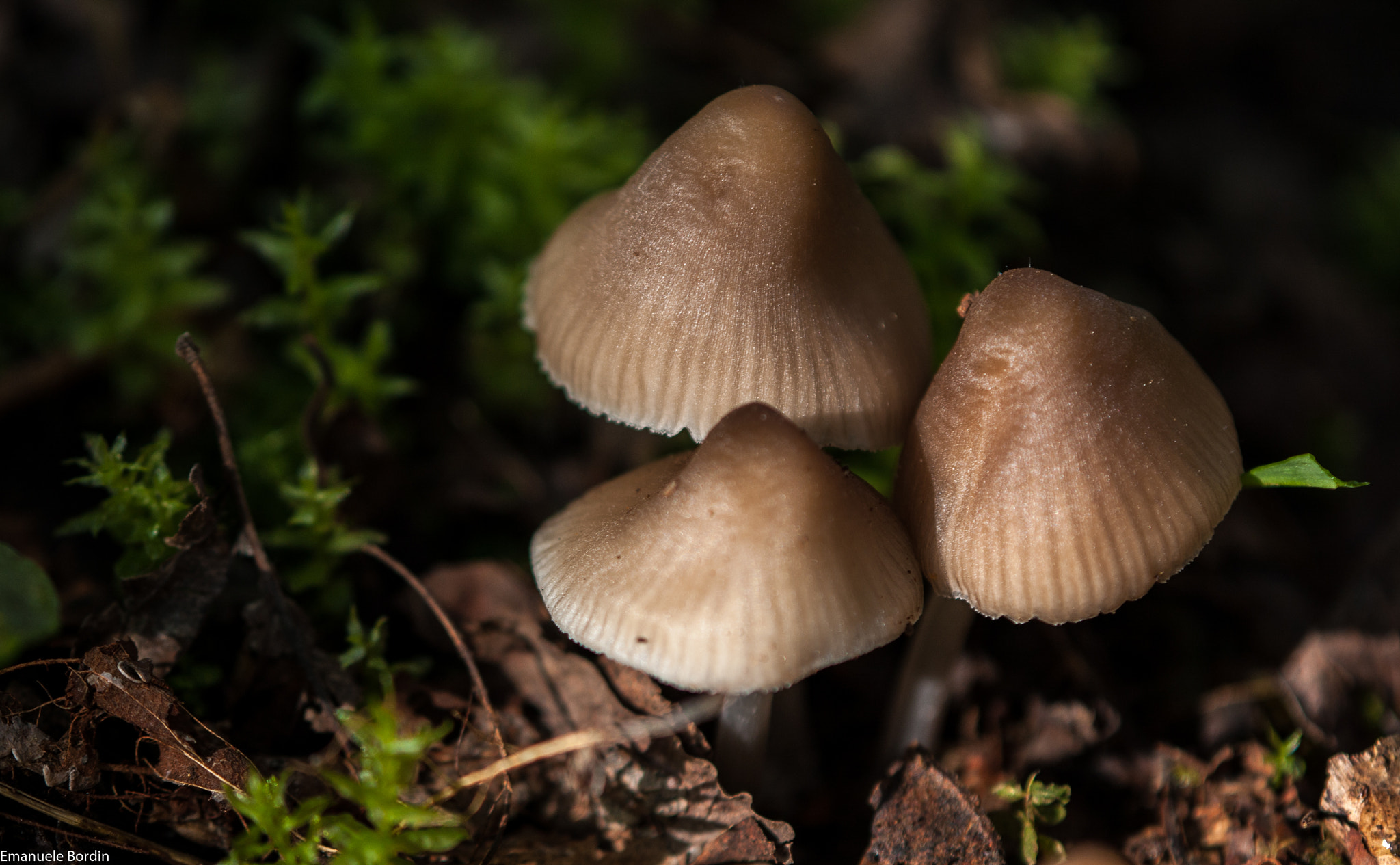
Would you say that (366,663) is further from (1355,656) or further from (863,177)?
(1355,656)

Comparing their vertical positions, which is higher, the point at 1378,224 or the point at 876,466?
the point at 1378,224

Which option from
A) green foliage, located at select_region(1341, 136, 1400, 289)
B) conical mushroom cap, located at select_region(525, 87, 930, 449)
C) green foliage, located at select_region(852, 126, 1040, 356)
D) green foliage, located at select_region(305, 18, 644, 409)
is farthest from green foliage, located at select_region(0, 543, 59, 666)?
green foliage, located at select_region(1341, 136, 1400, 289)

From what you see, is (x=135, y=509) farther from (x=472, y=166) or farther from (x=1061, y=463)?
(x=1061, y=463)

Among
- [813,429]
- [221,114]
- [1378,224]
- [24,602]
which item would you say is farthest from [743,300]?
[1378,224]

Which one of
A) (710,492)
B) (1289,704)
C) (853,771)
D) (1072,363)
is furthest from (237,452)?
(1289,704)

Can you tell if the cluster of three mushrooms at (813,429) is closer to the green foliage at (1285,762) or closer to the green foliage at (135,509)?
the green foliage at (1285,762)

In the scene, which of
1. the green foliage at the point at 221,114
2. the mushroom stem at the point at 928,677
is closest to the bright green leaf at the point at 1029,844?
the mushroom stem at the point at 928,677

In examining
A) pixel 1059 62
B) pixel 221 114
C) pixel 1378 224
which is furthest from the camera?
pixel 1378 224
